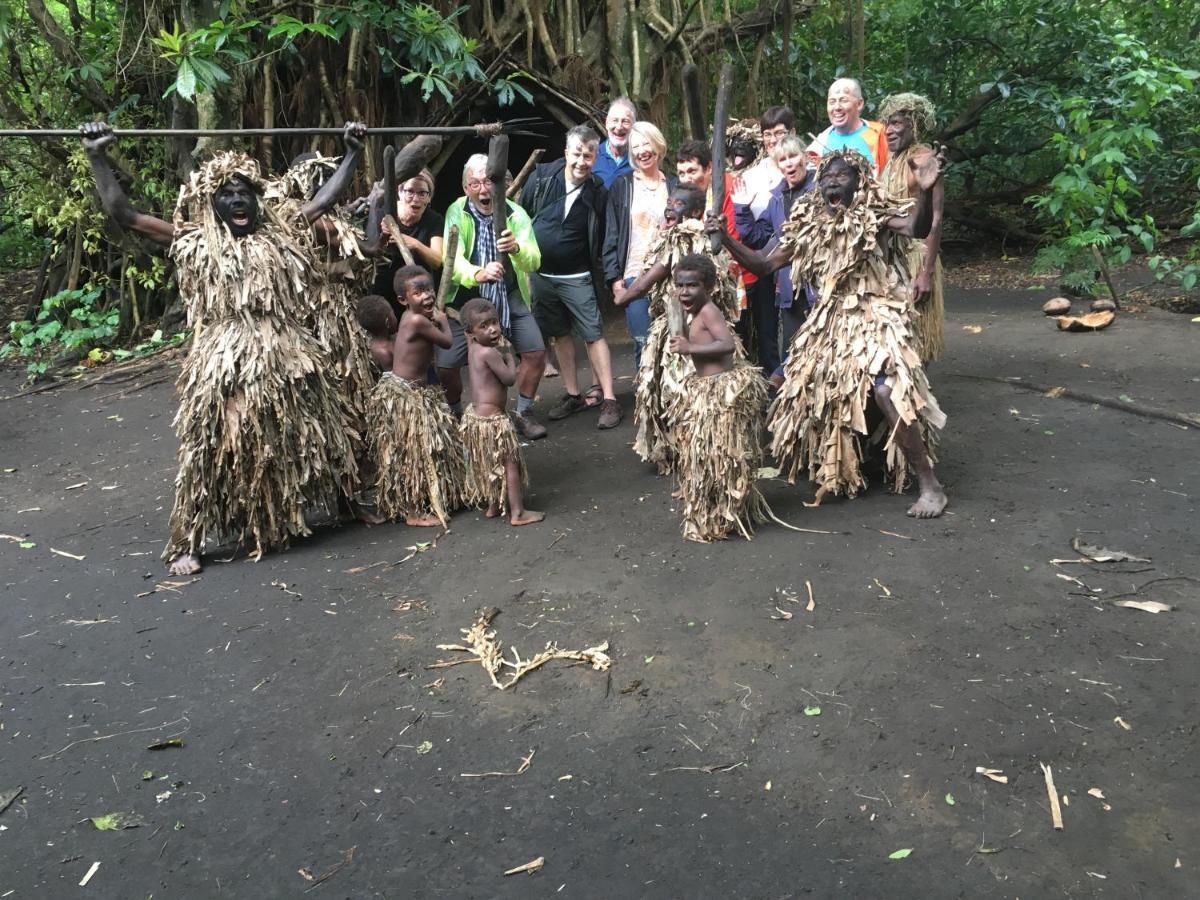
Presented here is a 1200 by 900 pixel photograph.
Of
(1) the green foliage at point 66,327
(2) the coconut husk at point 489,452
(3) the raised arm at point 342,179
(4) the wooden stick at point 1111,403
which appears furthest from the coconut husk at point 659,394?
(1) the green foliage at point 66,327

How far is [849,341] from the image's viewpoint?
4469mm

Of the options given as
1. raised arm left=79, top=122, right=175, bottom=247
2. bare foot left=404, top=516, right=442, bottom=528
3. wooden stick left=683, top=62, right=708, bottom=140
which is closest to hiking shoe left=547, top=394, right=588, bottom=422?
bare foot left=404, top=516, right=442, bottom=528

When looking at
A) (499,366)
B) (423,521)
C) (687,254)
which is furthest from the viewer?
(687,254)

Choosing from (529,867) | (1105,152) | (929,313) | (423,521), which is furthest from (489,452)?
(1105,152)

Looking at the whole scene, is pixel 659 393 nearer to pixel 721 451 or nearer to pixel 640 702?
pixel 721 451

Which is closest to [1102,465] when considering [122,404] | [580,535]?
[580,535]

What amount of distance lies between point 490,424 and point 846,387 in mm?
1612

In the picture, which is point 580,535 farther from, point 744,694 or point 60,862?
point 60,862

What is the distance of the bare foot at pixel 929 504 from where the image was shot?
14.3 ft

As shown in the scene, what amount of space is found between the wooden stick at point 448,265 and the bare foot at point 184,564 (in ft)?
5.19

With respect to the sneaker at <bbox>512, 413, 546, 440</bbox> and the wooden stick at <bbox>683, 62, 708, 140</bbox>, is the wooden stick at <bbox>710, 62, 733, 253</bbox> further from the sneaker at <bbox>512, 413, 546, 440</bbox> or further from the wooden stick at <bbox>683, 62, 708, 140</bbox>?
the sneaker at <bbox>512, 413, 546, 440</bbox>

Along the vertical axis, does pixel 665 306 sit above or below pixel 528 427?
above

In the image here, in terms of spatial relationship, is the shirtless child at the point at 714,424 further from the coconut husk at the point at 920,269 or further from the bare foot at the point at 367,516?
the coconut husk at the point at 920,269

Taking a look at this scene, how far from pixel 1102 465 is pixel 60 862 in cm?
452
